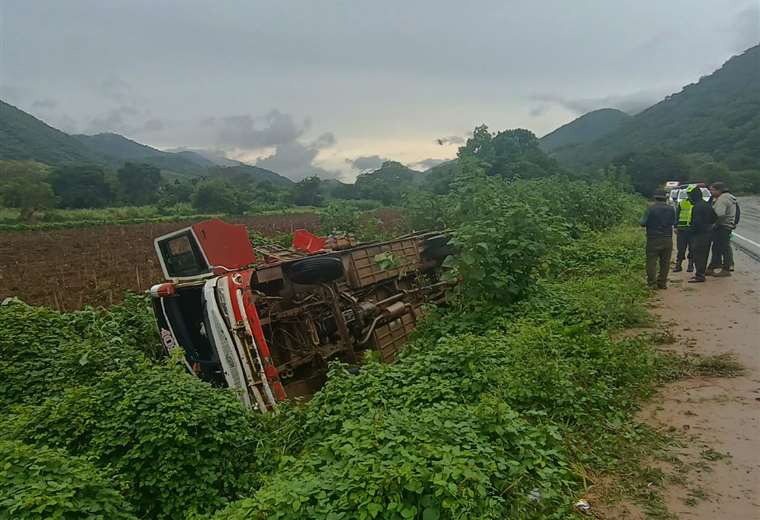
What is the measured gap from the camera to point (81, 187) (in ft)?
180

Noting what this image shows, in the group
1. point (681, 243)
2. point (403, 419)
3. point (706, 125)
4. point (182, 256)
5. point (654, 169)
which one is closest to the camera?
point (403, 419)

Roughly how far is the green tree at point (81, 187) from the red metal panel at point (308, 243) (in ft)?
178

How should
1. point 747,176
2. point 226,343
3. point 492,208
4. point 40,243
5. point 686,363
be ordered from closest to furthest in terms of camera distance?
point 686,363, point 226,343, point 492,208, point 40,243, point 747,176

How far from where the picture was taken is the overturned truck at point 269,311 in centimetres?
589

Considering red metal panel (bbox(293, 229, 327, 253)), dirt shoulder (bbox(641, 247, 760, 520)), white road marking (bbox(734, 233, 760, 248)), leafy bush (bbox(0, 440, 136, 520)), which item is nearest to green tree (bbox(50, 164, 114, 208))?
red metal panel (bbox(293, 229, 327, 253))

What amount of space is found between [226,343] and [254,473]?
220cm

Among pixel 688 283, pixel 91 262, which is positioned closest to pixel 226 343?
pixel 688 283

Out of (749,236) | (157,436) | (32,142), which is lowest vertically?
(749,236)

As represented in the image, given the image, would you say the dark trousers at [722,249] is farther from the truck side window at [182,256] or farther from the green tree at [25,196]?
the green tree at [25,196]

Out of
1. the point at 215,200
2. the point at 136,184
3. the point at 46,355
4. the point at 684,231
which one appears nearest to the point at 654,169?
the point at 684,231

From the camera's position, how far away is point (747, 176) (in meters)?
42.9

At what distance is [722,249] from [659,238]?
1.73 meters

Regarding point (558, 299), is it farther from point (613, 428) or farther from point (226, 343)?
point (226, 343)

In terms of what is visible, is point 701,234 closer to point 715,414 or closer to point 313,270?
point 715,414
